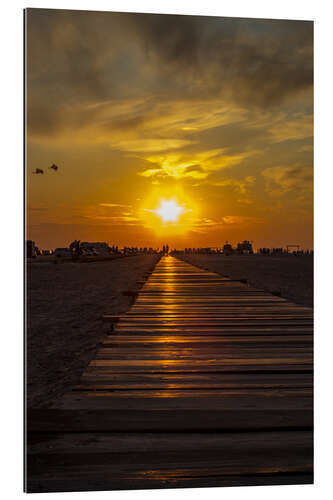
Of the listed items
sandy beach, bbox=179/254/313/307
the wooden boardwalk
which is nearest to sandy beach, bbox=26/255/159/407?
the wooden boardwalk

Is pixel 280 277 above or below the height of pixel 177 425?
below

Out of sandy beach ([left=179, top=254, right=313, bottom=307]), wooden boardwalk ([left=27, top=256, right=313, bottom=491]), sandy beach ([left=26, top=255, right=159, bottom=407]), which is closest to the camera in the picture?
Result: wooden boardwalk ([left=27, top=256, right=313, bottom=491])

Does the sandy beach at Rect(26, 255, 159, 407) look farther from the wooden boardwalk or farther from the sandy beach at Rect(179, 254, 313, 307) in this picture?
the sandy beach at Rect(179, 254, 313, 307)

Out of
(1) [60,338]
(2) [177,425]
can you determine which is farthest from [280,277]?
(2) [177,425]

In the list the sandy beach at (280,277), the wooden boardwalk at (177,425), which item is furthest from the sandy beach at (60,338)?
the sandy beach at (280,277)

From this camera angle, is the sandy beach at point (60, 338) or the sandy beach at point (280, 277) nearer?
the sandy beach at point (60, 338)

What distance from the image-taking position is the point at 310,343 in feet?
14.4

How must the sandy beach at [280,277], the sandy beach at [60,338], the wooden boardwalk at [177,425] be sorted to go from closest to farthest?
the wooden boardwalk at [177,425], the sandy beach at [60,338], the sandy beach at [280,277]

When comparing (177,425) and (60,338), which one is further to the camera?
(60,338)

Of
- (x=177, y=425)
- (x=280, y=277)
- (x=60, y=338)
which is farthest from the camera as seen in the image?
(x=280, y=277)

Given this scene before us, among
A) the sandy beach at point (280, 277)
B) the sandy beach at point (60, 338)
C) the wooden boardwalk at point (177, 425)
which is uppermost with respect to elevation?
the wooden boardwalk at point (177, 425)

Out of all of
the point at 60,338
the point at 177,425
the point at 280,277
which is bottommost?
the point at 60,338

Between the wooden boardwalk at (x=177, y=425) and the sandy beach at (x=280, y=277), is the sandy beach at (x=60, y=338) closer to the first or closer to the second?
the wooden boardwalk at (x=177, y=425)

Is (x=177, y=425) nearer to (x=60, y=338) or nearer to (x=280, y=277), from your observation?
(x=60, y=338)
